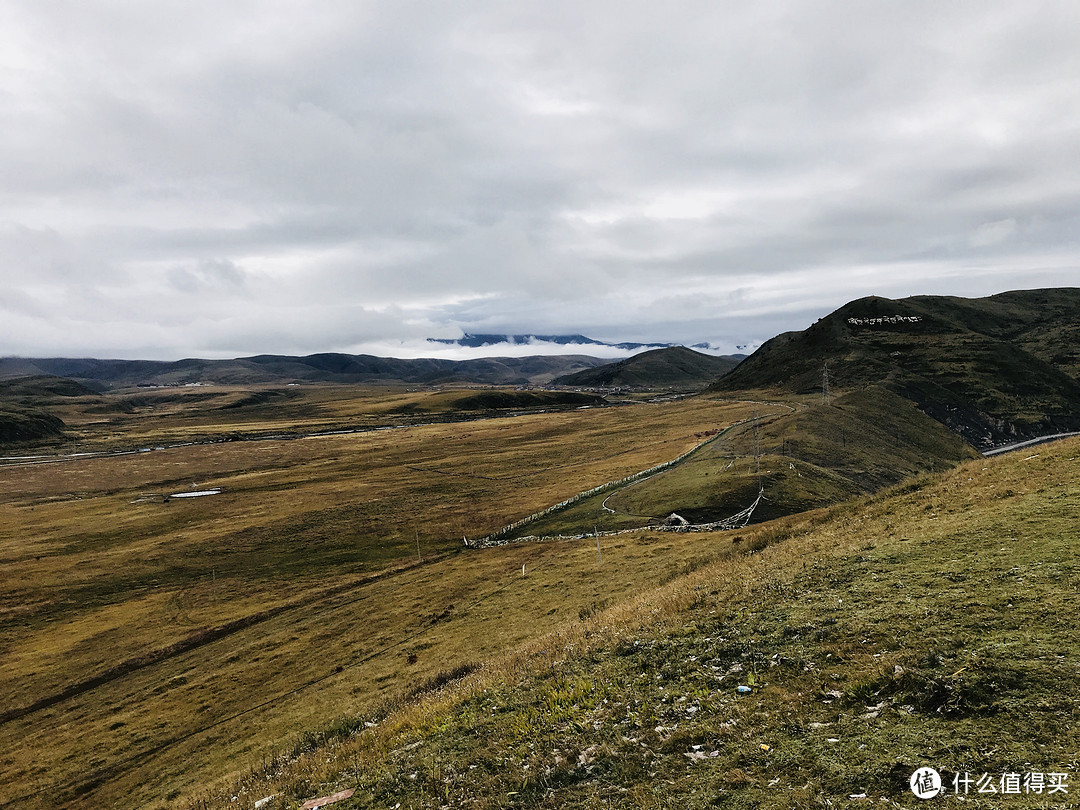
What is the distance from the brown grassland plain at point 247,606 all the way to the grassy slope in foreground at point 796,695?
10838 millimetres

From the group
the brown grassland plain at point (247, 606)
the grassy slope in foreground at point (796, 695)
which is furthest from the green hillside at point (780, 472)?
the grassy slope in foreground at point (796, 695)

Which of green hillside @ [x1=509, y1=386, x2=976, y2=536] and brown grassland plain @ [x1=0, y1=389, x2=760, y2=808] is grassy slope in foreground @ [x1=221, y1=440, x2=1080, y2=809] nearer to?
brown grassland plain @ [x1=0, y1=389, x2=760, y2=808]

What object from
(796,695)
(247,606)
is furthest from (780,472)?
(247,606)

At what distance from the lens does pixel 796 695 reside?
1116 centimetres

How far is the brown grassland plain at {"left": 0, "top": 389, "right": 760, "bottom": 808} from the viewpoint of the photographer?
99.2 ft

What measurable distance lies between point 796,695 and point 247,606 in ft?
199

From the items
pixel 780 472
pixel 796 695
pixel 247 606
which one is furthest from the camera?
pixel 780 472

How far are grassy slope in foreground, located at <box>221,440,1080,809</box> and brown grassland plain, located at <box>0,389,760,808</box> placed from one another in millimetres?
10838

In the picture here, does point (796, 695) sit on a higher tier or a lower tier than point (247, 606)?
higher

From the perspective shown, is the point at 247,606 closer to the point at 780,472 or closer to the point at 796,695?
the point at 796,695

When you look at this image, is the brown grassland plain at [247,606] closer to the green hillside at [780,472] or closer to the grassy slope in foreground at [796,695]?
the grassy slope in foreground at [796,695]

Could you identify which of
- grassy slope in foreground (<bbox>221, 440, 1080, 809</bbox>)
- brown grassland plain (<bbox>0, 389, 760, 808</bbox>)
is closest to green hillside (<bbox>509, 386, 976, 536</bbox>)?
brown grassland plain (<bbox>0, 389, 760, 808</bbox>)

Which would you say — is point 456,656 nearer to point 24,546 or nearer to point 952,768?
point 952,768

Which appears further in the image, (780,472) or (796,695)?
(780,472)
